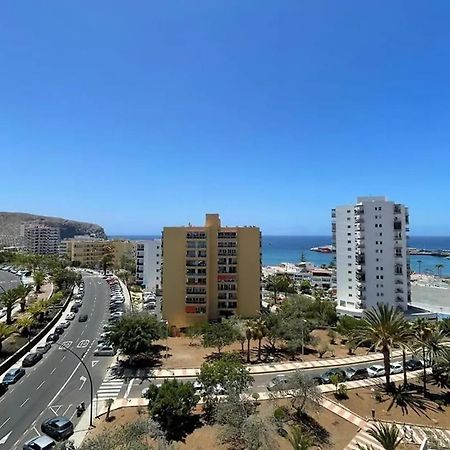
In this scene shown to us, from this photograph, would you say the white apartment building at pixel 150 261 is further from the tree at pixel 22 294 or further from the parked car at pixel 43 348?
the parked car at pixel 43 348

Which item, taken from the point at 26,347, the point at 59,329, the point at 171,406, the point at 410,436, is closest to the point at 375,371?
the point at 410,436

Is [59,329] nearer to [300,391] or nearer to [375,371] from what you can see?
[300,391]

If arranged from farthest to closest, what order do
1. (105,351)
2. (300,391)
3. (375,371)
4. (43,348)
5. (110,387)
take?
(43,348)
(105,351)
(375,371)
(110,387)
(300,391)

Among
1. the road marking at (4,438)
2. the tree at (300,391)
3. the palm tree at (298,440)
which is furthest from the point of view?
the tree at (300,391)

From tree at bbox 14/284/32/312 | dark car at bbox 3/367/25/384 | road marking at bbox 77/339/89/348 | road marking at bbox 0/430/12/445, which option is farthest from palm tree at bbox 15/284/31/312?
road marking at bbox 0/430/12/445

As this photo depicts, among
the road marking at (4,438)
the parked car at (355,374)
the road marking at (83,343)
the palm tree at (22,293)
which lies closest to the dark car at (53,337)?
the road marking at (83,343)

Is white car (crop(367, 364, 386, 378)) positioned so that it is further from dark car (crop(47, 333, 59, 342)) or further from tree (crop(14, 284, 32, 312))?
tree (crop(14, 284, 32, 312))
